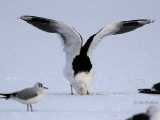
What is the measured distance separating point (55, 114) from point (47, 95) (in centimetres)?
258

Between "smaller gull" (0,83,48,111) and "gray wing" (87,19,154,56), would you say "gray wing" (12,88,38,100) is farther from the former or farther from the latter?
"gray wing" (87,19,154,56)

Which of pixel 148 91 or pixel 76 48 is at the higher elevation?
pixel 76 48

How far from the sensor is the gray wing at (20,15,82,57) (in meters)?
10.5

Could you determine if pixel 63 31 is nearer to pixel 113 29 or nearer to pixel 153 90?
pixel 113 29

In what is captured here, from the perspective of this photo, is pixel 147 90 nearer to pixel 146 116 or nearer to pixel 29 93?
pixel 29 93

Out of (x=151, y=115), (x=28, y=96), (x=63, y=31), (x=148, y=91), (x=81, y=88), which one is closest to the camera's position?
(x=151, y=115)

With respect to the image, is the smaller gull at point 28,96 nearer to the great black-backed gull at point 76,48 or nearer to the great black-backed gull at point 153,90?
the great black-backed gull at point 76,48

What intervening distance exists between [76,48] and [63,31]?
1.34ft

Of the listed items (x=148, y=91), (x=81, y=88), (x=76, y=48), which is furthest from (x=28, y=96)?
(x=148, y=91)

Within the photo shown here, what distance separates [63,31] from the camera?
10.6 metres

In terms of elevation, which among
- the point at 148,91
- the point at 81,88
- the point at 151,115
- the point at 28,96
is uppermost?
the point at 151,115

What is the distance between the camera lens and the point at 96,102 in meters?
9.22

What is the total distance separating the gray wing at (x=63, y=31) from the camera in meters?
10.5

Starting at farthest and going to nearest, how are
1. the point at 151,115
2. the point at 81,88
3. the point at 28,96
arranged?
the point at 81,88 < the point at 28,96 < the point at 151,115
